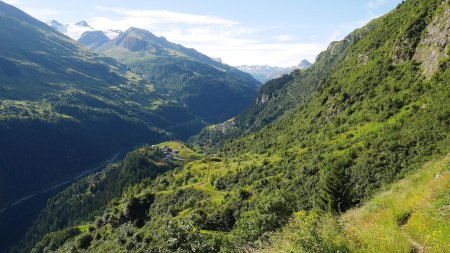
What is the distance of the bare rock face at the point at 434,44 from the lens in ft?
421

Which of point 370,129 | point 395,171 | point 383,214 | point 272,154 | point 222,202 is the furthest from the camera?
point 272,154

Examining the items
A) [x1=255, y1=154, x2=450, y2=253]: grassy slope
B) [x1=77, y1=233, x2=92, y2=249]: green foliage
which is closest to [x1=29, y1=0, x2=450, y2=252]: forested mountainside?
[x1=77, y1=233, x2=92, y2=249]: green foliage

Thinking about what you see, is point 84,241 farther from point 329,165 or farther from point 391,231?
point 391,231

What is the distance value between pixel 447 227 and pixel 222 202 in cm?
13295

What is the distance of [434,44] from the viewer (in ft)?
448

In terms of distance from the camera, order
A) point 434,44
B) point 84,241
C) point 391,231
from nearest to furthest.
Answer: point 391,231
point 434,44
point 84,241

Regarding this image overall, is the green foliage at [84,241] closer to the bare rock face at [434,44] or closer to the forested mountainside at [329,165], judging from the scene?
the forested mountainside at [329,165]

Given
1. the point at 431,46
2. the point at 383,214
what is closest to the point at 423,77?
the point at 431,46

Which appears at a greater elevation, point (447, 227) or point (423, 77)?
point (423, 77)

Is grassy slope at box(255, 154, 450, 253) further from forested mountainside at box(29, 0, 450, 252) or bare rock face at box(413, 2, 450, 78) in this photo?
bare rock face at box(413, 2, 450, 78)

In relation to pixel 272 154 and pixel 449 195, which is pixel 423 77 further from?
pixel 449 195

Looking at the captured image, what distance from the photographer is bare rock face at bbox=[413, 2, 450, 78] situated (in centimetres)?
12825

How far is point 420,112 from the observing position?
376 ft

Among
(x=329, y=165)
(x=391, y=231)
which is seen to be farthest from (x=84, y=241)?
(x=391, y=231)
